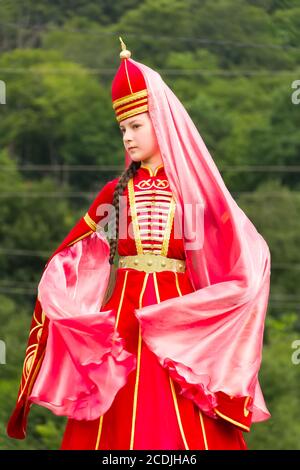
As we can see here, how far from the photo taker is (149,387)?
5945 millimetres

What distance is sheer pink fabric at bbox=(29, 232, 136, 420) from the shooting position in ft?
19.3

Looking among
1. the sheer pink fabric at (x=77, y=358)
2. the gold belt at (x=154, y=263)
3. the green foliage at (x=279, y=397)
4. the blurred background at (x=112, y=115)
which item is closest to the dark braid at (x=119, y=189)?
the gold belt at (x=154, y=263)

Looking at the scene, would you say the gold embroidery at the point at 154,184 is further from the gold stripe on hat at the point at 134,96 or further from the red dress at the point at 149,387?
the gold stripe on hat at the point at 134,96

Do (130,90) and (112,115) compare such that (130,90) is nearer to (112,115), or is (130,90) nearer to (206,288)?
(206,288)

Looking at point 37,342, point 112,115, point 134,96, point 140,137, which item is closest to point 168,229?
point 140,137

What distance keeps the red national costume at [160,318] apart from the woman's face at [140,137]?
0.11 feet

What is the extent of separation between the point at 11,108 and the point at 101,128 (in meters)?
2.09

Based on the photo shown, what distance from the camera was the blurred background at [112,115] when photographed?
27516mm

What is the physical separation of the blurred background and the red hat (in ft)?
53.8

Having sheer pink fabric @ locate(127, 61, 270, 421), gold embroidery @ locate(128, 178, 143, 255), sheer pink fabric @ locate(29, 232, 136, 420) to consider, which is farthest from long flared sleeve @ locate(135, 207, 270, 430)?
gold embroidery @ locate(128, 178, 143, 255)

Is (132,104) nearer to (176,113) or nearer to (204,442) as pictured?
(176,113)

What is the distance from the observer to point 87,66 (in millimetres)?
34000

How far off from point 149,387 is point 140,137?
100 centimetres

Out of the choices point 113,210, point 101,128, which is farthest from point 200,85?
point 113,210
